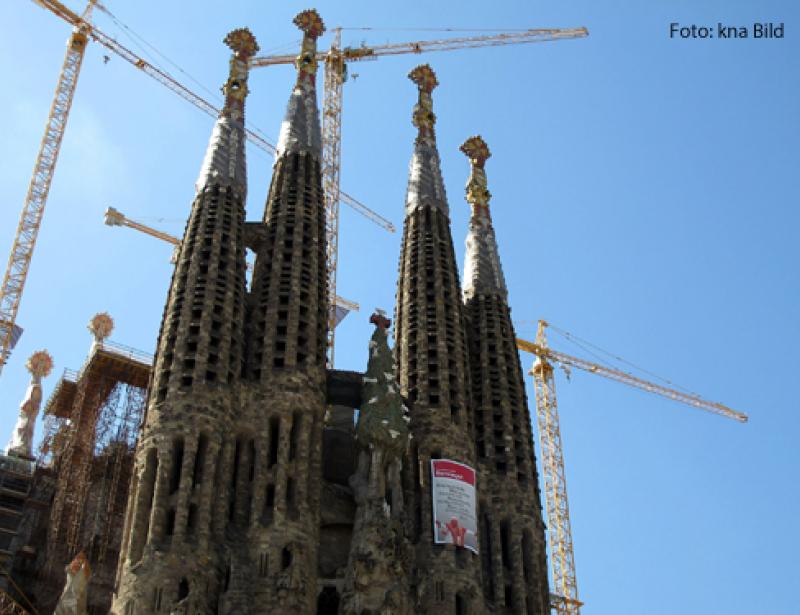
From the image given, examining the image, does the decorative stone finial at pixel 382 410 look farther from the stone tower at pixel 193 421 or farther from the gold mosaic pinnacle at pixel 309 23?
the gold mosaic pinnacle at pixel 309 23

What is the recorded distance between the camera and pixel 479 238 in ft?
203

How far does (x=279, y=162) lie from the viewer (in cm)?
5806

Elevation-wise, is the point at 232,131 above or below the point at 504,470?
above

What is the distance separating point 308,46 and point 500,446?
2527 cm

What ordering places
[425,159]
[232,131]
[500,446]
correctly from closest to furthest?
[500,446] < [232,131] < [425,159]

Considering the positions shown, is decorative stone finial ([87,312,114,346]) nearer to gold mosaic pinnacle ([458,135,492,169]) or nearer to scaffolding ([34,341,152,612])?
scaffolding ([34,341,152,612])

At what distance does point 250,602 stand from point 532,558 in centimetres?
1320

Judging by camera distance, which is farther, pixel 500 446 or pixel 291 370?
pixel 500 446

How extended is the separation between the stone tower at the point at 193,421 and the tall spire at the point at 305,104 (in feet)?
16.2

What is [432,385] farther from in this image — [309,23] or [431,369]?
[309,23]

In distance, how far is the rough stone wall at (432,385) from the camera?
152 ft

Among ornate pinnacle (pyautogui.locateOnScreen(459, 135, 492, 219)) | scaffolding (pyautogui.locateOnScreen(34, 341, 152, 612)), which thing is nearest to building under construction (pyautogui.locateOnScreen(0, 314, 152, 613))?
scaffolding (pyautogui.locateOnScreen(34, 341, 152, 612))

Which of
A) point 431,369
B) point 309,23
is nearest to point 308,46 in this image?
point 309,23

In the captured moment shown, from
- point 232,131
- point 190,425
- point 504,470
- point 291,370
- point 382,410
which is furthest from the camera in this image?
point 232,131
